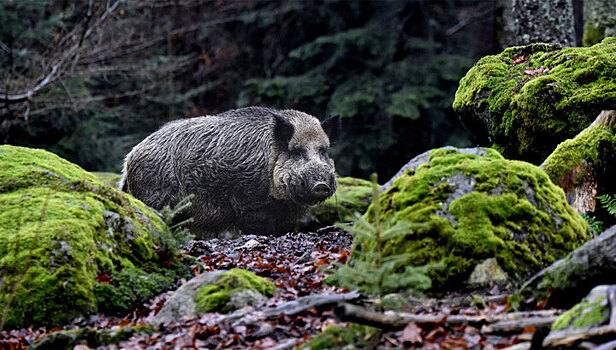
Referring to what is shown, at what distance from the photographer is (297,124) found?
9859mm

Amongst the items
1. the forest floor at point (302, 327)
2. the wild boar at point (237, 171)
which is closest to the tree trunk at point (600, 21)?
the wild boar at point (237, 171)

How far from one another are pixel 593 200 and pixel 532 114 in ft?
4.63

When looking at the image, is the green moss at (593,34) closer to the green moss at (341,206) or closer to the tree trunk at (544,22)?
the tree trunk at (544,22)

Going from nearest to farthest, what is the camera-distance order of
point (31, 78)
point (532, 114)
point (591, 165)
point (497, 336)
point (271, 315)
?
point (497, 336)
point (271, 315)
point (591, 165)
point (532, 114)
point (31, 78)

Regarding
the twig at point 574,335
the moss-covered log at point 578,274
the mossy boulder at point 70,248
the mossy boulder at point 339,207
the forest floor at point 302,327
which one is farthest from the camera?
the mossy boulder at point 339,207

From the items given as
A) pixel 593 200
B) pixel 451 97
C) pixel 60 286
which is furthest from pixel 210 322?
pixel 451 97

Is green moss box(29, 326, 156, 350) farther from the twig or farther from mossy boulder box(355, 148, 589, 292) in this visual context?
the twig

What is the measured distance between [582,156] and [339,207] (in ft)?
16.9

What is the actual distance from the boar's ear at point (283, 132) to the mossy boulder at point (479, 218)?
13.4 feet

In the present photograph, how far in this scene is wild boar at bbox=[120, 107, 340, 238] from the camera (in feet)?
31.5

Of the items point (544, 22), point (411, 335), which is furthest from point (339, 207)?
point (411, 335)

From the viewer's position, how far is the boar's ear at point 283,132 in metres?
9.64

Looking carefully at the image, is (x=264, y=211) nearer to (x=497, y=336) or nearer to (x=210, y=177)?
(x=210, y=177)

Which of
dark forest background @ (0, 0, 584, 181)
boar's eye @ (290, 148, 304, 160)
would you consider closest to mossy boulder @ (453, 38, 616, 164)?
boar's eye @ (290, 148, 304, 160)
